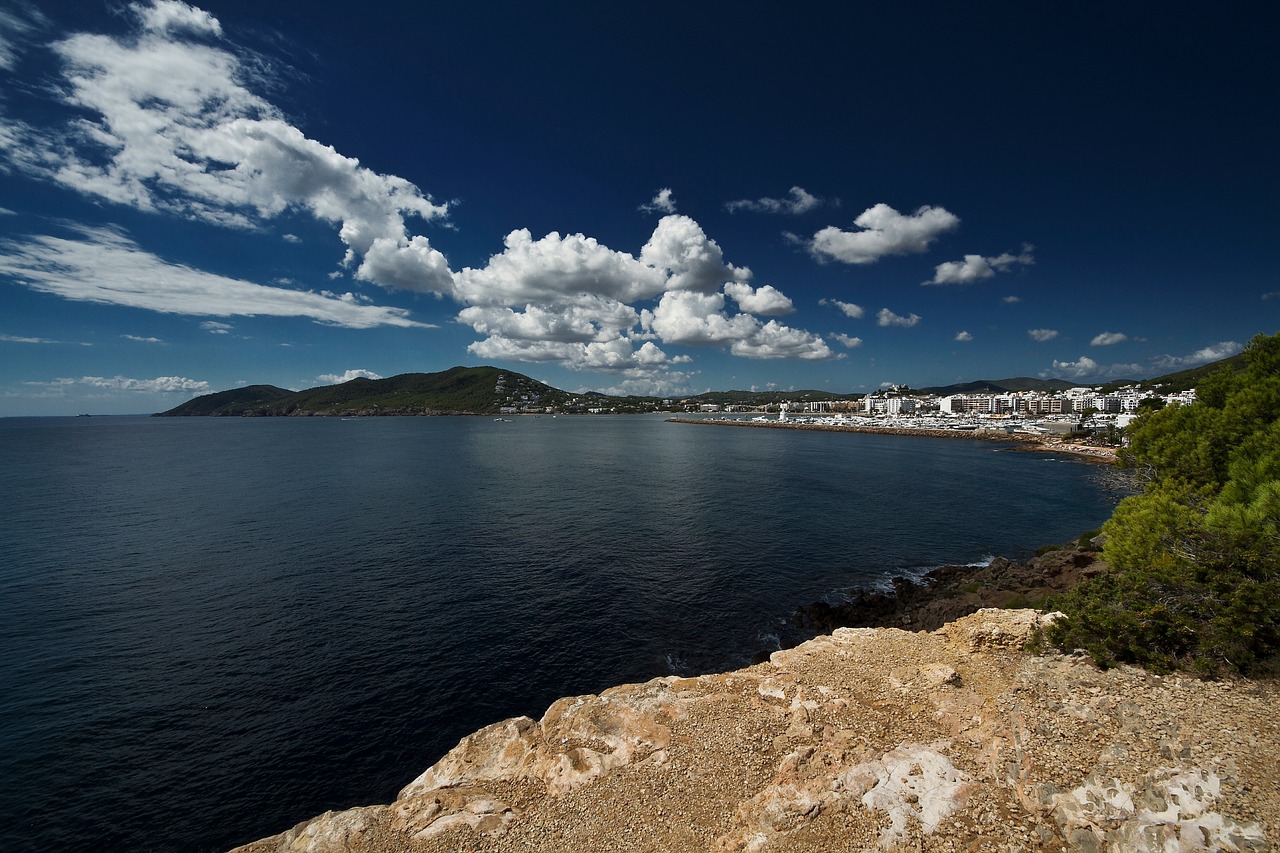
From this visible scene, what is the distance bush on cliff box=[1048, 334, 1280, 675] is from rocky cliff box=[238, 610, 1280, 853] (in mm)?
790

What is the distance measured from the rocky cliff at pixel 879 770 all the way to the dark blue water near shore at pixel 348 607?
7.04m

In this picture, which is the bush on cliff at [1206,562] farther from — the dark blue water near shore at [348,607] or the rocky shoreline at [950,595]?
the dark blue water near shore at [348,607]

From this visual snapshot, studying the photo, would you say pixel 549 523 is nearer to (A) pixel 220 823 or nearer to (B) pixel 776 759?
(A) pixel 220 823

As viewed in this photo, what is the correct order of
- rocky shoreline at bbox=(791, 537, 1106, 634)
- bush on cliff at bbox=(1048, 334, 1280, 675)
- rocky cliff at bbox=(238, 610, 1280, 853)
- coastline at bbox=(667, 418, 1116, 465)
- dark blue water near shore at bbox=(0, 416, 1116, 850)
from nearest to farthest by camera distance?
1. rocky cliff at bbox=(238, 610, 1280, 853)
2. bush on cliff at bbox=(1048, 334, 1280, 675)
3. dark blue water near shore at bbox=(0, 416, 1116, 850)
4. rocky shoreline at bbox=(791, 537, 1106, 634)
5. coastline at bbox=(667, 418, 1116, 465)

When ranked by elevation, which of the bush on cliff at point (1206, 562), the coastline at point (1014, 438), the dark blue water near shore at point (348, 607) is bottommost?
the dark blue water near shore at point (348, 607)

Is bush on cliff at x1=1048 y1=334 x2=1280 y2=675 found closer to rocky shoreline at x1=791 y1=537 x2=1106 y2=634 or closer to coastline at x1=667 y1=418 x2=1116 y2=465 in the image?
rocky shoreline at x1=791 y1=537 x2=1106 y2=634

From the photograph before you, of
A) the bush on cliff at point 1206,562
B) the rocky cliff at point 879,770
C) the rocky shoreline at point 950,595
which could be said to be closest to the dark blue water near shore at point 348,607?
the rocky shoreline at point 950,595

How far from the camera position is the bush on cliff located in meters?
10.7

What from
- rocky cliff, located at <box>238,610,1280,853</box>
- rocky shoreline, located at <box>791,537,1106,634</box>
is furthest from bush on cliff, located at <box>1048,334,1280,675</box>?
rocky shoreline, located at <box>791,537,1106,634</box>

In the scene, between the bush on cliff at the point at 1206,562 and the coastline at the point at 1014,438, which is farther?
the coastline at the point at 1014,438

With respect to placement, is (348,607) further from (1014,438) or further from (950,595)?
(1014,438)

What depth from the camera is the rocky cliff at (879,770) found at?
863 cm

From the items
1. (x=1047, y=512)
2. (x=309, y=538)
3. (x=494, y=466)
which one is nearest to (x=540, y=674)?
(x=309, y=538)

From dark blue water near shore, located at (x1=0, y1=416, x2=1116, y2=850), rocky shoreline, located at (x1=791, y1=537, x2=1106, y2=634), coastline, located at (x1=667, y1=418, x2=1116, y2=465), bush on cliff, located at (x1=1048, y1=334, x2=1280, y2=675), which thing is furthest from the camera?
coastline, located at (x1=667, y1=418, x2=1116, y2=465)
